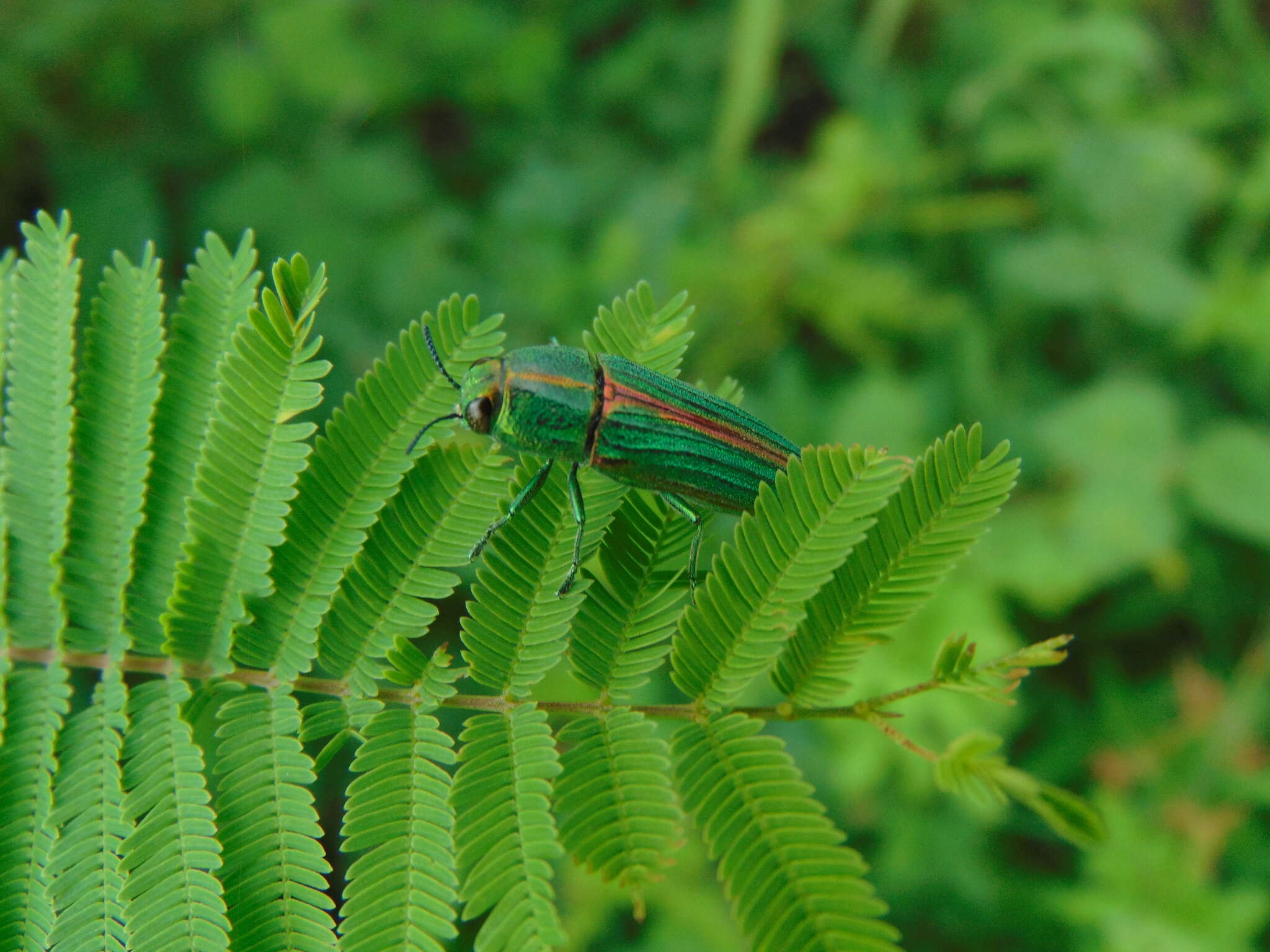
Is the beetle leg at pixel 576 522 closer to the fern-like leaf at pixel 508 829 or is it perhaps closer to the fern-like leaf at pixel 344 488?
Result: the fern-like leaf at pixel 508 829

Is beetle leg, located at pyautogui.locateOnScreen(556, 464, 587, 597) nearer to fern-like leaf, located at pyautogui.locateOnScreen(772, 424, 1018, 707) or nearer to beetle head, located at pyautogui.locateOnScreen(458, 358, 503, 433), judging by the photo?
beetle head, located at pyautogui.locateOnScreen(458, 358, 503, 433)

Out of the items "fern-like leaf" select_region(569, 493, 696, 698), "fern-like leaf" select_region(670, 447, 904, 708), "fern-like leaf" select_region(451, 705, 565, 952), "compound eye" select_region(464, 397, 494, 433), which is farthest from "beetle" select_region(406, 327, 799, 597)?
"fern-like leaf" select_region(451, 705, 565, 952)

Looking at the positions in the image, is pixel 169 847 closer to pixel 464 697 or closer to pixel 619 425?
pixel 464 697

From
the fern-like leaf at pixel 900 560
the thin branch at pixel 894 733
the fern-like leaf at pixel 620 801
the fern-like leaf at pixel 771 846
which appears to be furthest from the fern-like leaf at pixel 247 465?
the thin branch at pixel 894 733

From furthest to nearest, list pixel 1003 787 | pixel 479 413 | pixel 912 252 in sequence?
pixel 912 252 → pixel 479 413 → pixel 1003 787

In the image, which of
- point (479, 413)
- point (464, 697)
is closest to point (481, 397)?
point (479, 413)

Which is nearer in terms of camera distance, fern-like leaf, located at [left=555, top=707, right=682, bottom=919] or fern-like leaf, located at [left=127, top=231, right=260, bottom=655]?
fern-like leaf, located at [left=555, top=707, right=682, bottom=919]

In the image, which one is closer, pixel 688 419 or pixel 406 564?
pixel 406 564
